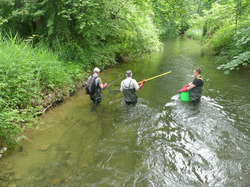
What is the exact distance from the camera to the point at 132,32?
1033 centimetres

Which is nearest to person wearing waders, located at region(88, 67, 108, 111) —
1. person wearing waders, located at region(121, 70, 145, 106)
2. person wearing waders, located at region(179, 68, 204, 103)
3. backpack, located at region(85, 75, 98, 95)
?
backpack, located at region(85, 75, 98, 95)

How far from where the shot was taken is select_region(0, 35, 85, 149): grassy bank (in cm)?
353

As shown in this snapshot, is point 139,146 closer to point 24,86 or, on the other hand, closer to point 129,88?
point 129,88

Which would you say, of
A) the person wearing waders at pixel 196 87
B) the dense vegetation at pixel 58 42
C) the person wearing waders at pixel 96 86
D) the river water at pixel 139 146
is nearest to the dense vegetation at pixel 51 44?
the dense vegetation at pixel 58 42

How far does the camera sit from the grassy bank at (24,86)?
11.6ft

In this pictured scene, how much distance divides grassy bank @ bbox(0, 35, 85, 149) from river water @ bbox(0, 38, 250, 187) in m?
0.49

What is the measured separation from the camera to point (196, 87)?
5891 millimetres

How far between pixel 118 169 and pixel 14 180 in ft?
6.58

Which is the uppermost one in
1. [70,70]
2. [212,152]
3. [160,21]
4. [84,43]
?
[160,21]

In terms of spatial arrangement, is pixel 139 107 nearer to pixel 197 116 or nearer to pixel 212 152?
pixel 197 116

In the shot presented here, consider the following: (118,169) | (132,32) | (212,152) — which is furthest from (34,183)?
(132,32)

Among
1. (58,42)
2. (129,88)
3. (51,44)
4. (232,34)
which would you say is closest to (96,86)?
(129,88)

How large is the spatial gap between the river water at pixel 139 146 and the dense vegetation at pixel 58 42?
0.74 metres

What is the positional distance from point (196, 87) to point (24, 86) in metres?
5.60
